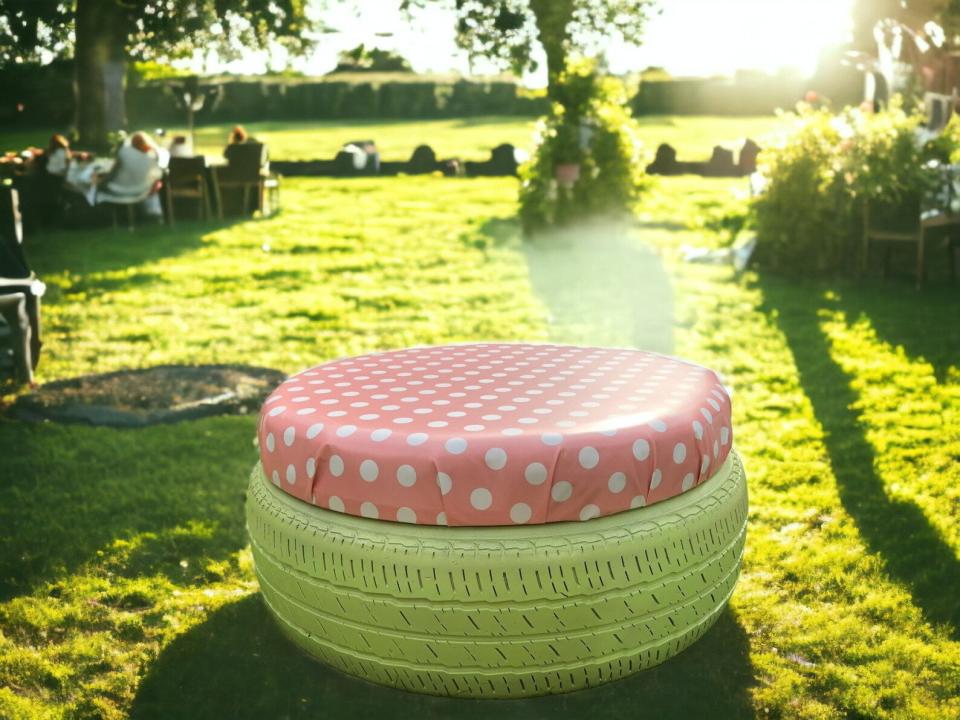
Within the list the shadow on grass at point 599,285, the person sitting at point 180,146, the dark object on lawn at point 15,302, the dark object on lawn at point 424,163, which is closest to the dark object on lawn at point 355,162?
the dark object on lawn at point 424,163

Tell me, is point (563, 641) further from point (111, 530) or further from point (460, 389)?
point (111, 530)

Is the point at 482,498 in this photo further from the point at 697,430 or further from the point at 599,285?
the point at 599,285

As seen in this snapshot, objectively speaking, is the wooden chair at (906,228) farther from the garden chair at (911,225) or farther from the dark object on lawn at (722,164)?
the dark object on lawn at (722,164)

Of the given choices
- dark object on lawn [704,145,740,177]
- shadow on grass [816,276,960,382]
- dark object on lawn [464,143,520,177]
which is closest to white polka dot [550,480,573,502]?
shadow on grass [816,276,960,382]

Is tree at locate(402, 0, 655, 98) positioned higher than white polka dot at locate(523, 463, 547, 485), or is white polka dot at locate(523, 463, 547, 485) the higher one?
tree at locate(402, 0, 655, 98)

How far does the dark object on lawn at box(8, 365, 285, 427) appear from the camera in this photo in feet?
19.0

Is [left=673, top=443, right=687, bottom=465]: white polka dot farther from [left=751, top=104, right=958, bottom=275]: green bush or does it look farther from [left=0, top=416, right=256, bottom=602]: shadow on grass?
[left=751, top=104, right=958, bottom=275]: green bush

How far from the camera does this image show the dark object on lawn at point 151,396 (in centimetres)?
578

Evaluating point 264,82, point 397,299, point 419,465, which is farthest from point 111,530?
point 264,82

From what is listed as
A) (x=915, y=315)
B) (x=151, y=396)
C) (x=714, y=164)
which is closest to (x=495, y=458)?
(x=151, y=396)

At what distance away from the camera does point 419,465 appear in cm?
257

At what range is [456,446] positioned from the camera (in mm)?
2576

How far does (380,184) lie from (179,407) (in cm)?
1523

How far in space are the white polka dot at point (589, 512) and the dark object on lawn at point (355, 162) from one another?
68.2 ft
